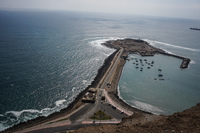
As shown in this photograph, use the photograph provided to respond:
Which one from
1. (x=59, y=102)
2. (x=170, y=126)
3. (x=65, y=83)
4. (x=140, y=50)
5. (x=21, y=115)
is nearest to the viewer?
(x=170, y=126)

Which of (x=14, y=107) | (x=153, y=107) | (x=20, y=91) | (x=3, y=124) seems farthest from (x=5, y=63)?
(x=153, y=107)

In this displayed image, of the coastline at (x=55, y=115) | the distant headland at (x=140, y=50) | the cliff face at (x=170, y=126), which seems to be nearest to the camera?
the cliff face at (x=170, y=126)

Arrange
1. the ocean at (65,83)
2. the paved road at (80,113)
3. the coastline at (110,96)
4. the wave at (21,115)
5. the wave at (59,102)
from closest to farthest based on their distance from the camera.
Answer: the coastline at (110,96) < the wave at (21,115) < the paved road at (80,113) < the ocean at (65,83) < the wave at (59,102)

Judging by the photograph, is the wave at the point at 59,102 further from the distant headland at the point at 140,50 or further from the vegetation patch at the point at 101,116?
the distant headland at the point at 140,50

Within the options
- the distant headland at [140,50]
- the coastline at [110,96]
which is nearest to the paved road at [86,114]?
the coastline at [110,96]

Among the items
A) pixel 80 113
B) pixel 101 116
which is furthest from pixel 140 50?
pixel 80 113

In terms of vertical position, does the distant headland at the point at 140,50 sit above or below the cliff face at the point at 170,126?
above

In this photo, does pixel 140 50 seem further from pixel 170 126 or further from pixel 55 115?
pixel 170 126

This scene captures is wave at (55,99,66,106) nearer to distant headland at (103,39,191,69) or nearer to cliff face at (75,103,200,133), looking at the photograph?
cliff face at (75,103,200,133)

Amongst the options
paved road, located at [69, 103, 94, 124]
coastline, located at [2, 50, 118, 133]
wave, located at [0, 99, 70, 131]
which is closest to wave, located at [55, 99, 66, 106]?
wave, located at [0, 99, 70, 131]

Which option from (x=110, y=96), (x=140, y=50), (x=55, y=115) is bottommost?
(x=55, y=115)

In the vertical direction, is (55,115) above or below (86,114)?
below

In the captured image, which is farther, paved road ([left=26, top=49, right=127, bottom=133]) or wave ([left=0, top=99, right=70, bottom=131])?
wave ([left=0, top=99, right=70, bottom=131])
